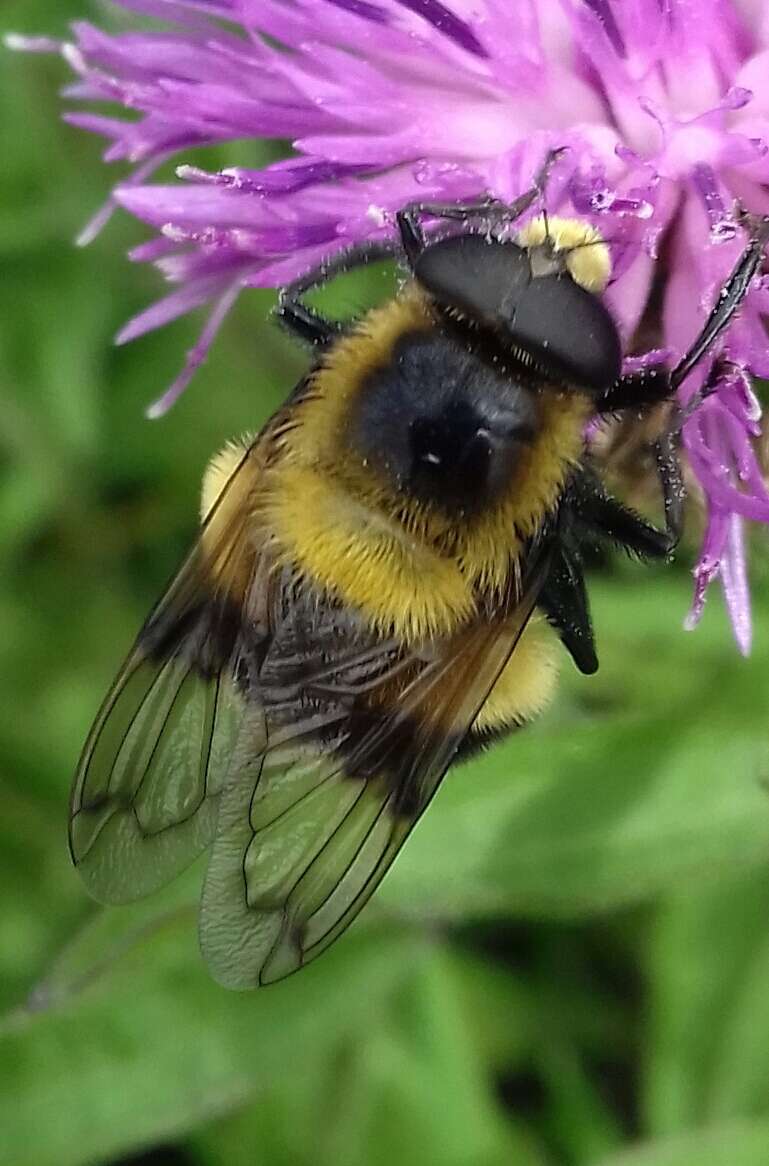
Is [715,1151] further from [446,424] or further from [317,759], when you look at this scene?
[446,424]

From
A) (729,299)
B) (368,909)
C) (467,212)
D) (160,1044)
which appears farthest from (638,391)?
(160,1044)

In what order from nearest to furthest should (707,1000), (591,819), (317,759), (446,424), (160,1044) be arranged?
1. (446,424)
2. (317,759)
3. (591,819)
4. (160,1044)
5. (707,1000)

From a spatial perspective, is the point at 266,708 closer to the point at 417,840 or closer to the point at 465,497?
the point at 465,497

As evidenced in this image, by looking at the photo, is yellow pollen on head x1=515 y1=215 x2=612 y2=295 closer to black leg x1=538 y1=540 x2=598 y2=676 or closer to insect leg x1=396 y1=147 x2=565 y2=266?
insect leg x1=396 y1=147 x2=565 y2=266

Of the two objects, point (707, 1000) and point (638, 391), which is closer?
point (638, 391)

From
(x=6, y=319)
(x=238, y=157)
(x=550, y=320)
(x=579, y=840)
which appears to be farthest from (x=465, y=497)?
(x=6, y=319)

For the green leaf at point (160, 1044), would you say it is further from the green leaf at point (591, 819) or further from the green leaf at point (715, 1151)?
the green leaf at point (715, 1151)
